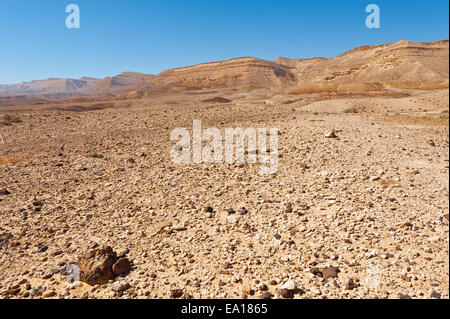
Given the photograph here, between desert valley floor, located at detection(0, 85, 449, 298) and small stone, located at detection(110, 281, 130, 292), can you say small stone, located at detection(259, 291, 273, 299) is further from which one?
small stone, located at detection(110, 281, 130, 292)

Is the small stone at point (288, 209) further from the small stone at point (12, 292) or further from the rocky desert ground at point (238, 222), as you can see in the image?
the small stone at point (12, 292)

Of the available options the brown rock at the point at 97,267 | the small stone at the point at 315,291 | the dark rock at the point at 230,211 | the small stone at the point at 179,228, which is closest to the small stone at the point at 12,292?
the brown rock at the point at 97,267

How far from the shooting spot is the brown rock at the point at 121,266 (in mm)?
3503

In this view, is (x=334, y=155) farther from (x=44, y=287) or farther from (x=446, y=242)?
(x=44, y=287)

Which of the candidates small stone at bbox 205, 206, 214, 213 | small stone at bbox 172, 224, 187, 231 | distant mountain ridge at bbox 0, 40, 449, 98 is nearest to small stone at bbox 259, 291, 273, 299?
small stone at bbox 172, 224, 187, 231

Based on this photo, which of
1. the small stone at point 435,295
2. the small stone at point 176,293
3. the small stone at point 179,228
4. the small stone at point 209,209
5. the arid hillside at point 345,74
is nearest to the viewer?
the small stone at point 435,295

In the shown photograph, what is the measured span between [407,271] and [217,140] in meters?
7.22

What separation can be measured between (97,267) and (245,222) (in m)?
2.18

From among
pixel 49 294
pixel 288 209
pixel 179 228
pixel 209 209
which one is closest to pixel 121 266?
pixel 49 294

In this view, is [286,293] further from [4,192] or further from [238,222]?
[4,192]

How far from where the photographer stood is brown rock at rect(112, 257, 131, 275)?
138 inches

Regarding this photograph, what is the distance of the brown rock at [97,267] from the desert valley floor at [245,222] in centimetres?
11
